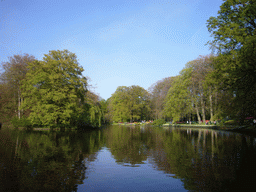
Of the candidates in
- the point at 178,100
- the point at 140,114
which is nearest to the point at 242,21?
the point at 178,100

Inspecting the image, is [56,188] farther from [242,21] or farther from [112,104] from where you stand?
[112,104]

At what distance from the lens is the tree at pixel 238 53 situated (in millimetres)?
14172

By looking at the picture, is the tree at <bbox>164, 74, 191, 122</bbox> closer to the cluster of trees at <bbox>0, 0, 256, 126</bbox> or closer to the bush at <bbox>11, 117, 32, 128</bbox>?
the cluster of trees at <bbox>0, 0, 256, 126</bbox>

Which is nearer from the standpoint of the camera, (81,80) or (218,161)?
(218,161)

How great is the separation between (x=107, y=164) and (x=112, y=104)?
8266 centimetres

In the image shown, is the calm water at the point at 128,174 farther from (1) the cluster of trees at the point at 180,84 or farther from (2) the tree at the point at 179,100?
(2) the tree at the point at 179,100

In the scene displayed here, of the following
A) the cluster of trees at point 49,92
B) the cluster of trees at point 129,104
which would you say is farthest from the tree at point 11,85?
the cluster of trees at point 129,104

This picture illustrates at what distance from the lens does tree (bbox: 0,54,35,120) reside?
4153cm

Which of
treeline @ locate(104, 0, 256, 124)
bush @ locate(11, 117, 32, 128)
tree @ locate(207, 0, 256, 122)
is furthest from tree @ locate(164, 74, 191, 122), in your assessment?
bush @ locate(11, 117, 32, 128)

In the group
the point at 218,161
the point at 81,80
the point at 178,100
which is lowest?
the point at 218,161

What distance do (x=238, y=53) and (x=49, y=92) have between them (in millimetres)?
30411

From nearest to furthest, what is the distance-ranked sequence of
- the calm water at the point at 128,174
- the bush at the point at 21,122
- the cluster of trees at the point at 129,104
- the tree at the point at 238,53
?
the calm water at the point at 128,174 < the tree at the point at 238,53 < the bush at the point at 21,122 < the cluster of trees at the point at 129,104

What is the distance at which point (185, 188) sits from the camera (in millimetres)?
6395

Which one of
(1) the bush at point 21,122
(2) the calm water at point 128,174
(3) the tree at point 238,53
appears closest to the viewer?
(2) the calm water at point 128,174
